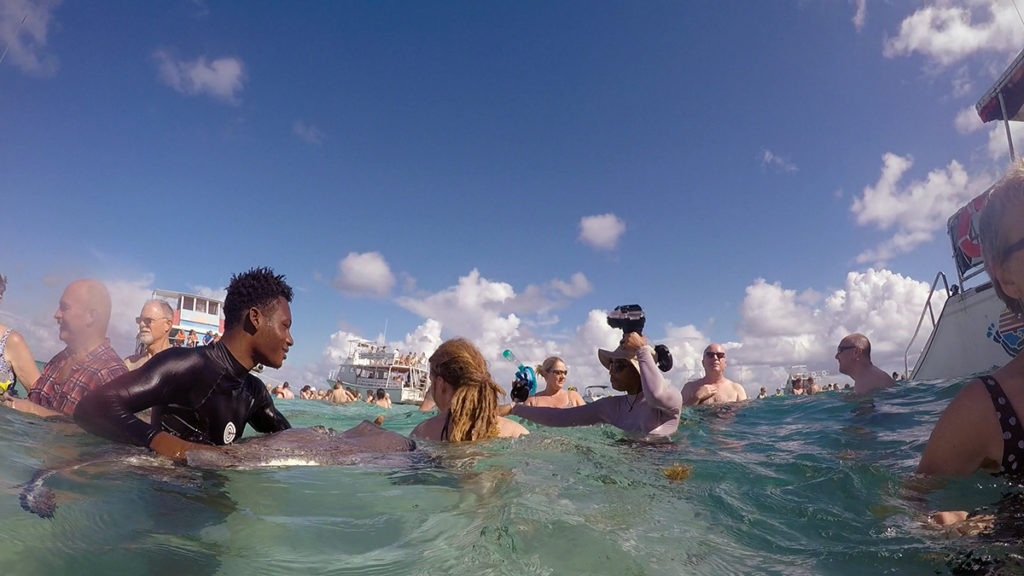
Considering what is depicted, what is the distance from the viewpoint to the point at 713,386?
8.84 m

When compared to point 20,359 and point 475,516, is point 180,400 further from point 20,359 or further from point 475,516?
point 20,359

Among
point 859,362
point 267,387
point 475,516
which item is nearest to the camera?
point 475,516

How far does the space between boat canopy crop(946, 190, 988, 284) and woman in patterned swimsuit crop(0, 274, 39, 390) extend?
16193 millimetres

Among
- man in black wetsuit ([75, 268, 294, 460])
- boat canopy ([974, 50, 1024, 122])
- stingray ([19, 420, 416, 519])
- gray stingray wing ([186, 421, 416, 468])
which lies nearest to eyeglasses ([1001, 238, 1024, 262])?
stingray ([19, 420, 416, 519])

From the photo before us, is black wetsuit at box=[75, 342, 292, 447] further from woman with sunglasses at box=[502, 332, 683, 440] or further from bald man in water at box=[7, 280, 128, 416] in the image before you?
woman with sunglasses at box=[502, 332, 683, 440]

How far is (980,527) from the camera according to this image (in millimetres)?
1969

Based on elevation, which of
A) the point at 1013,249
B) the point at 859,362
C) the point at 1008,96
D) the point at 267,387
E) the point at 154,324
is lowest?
the point at 267,387

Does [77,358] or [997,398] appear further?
[77,358]

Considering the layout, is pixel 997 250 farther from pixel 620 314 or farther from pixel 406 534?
pixel 620 314

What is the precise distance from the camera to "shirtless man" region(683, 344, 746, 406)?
28.5 ft

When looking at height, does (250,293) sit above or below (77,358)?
above

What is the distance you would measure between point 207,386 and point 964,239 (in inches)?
605

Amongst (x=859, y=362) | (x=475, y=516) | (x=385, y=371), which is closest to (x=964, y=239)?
(x=859, y=362)

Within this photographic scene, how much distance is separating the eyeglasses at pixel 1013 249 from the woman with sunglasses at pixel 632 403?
2.83 metres
